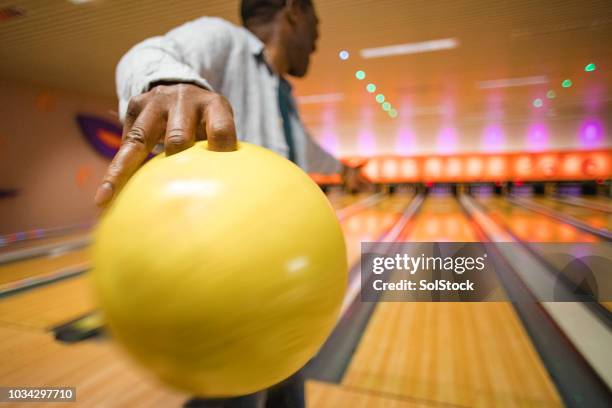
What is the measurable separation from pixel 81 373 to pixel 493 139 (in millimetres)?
7709

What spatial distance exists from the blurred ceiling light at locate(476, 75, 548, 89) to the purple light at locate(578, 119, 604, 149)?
0.75m

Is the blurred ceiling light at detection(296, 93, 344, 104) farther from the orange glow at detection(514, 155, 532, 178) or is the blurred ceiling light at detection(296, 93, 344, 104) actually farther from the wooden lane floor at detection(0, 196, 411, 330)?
the orange glow at detection(514, 155, 532, 178)

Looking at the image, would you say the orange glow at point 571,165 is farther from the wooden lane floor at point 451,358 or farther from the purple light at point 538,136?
the wooden lane floor at point 451,358

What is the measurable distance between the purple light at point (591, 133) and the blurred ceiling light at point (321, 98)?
3273 millimetres

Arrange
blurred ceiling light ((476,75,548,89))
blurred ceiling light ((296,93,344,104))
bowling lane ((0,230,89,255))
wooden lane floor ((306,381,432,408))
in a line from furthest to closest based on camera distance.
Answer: blurred ceiling light ((296,93,344,104)), blurred ceiling light ((476,75,548,89)), bowling lane ((0,230,89,255)), wooden lane floor ((306,381,432,408))

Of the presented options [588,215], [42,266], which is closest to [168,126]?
[42,266]

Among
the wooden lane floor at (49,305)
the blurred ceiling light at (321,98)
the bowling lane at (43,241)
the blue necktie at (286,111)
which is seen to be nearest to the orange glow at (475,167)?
the blurred ceiling light at (321,98)

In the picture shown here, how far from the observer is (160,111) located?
41 cm

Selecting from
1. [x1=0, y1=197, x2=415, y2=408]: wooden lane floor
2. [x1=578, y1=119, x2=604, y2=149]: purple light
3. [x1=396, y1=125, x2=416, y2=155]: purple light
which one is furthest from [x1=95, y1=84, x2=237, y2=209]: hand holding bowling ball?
[x1=396, y1=125, x2=416, y2=155]: purple light

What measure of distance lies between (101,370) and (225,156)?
121 cm

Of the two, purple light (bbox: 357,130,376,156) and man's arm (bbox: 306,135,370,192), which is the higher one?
purple light (bbox: 357,130,376,156)

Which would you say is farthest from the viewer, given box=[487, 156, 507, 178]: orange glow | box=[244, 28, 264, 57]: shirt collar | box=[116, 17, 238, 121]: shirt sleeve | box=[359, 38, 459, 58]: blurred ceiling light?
box=[487, 156, 507, 178]: orange glow

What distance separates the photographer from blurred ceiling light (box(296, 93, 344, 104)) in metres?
5.70

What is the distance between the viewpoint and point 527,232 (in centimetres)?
332
